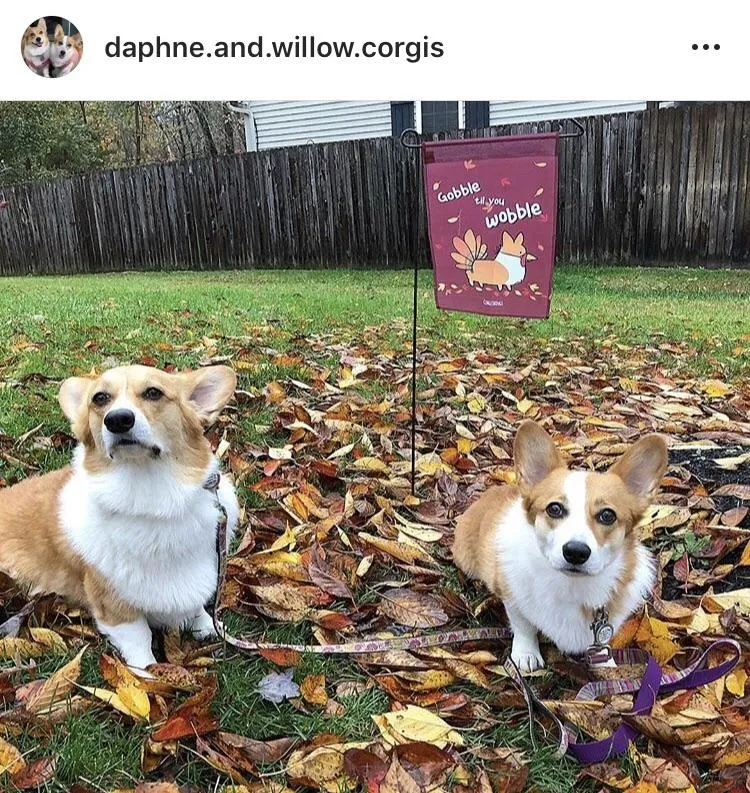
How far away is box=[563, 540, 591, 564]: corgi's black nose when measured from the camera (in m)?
1.69

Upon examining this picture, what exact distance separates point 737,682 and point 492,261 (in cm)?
155

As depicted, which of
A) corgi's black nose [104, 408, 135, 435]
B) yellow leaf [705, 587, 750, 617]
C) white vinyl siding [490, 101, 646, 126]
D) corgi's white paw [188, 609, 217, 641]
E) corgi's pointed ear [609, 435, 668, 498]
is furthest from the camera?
white vinyl siding [490, 101, 646, 126]

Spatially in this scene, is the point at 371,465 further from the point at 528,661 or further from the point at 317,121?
the point at 317,121

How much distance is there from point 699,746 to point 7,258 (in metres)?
6.43

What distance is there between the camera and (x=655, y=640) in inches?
76.7

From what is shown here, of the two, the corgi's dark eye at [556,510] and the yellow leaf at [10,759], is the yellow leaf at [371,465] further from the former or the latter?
the yellow leaf at [10,759]

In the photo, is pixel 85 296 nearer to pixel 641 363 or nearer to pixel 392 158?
pixel 392 158

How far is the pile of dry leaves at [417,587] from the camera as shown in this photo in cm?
151

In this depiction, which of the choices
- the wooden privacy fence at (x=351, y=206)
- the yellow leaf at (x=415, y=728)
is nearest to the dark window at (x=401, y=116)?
the wooden privacy fence at (x=351, y=206)

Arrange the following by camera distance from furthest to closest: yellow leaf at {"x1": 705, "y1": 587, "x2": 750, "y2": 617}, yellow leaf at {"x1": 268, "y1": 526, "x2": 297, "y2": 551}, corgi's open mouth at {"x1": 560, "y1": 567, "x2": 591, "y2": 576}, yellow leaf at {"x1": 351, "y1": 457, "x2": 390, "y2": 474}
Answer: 1. yellow leaf at {"x1": 351, "y1": 457, "x2": 390, "y2": 474}
2. yellow leaf at {"x1": 268, "y1": 526, "x2": 297, "y2": 551}
3. yellow leaf at {"x1": 705, "y1": 587, "x2": 750, "y2": 617}
4. corgi's open mouth at {"x1": 560, "y1": 567, "x2": 591, "y2": 576}

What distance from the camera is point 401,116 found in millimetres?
10086

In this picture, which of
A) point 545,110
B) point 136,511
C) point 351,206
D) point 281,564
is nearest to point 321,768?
point 136,511

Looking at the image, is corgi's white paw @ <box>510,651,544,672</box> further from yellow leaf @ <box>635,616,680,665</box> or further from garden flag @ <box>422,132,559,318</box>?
garden flag @ <box>422,132,559,318</box>
